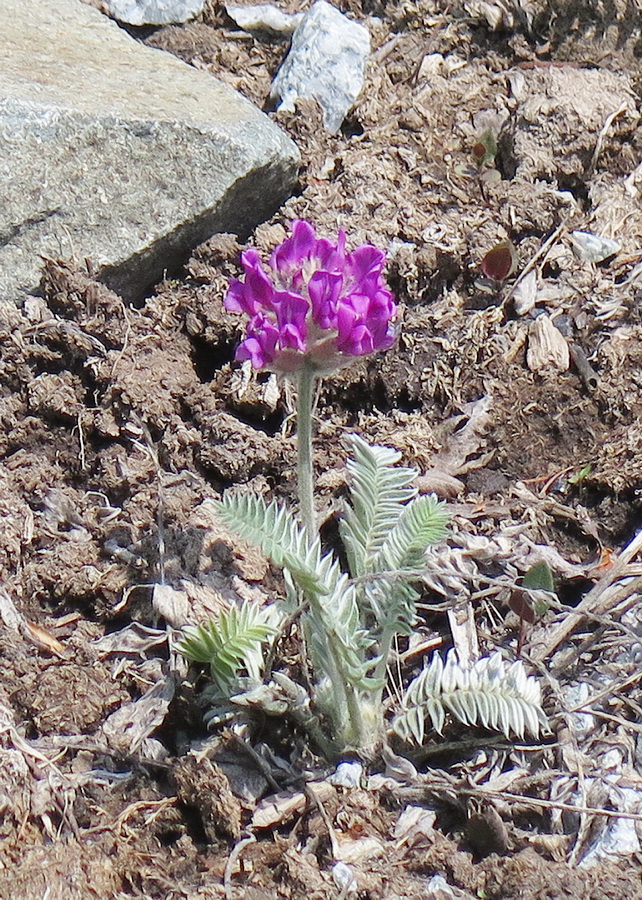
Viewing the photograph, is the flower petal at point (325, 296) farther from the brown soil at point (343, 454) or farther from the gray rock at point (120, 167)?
the gray rock at point (120, 167)

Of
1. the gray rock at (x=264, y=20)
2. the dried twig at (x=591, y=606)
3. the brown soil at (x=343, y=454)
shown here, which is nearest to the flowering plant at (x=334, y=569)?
the brown soil at (x=343, y=454)

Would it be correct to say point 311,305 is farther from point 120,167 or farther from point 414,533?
point 120,167

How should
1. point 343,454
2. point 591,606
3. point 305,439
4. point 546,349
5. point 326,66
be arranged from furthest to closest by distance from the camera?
point 326,66 → point 546,349 → point 343,454 → point 591,606 → point 305,439

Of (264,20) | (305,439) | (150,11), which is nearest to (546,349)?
(305,439)

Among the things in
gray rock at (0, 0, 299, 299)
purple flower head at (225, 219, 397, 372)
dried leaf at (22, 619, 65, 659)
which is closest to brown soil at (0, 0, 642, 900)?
dried leaf at (22, 619, 65, 659)

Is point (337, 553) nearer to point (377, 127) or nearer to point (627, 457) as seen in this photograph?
point (627, 457)

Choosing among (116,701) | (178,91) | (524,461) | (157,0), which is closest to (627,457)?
(524,461)
